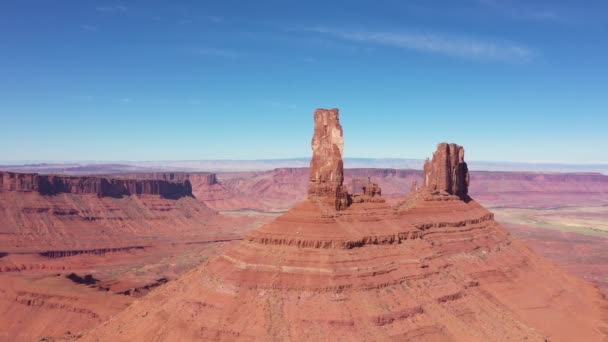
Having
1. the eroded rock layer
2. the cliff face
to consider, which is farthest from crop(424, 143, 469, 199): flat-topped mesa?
the cliff face

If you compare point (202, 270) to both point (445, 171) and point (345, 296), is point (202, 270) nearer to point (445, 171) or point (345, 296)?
point (345, 296)

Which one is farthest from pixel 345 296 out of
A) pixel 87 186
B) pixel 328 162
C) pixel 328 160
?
pixel 87 186

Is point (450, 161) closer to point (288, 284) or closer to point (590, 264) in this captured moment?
point (288, 284)

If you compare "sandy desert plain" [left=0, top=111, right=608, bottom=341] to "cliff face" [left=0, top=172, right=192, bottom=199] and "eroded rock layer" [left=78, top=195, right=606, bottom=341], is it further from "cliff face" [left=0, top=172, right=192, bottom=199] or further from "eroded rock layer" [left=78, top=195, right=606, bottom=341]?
"cliff face" [left=0, top=172, right=192, bottom=199]

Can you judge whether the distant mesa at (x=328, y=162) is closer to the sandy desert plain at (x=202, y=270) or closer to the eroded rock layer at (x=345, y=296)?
the sandy desert plain at (x=202, y=270)

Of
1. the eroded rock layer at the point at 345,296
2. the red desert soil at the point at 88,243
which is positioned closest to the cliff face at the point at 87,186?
the red desert soil at the point at 88,243
